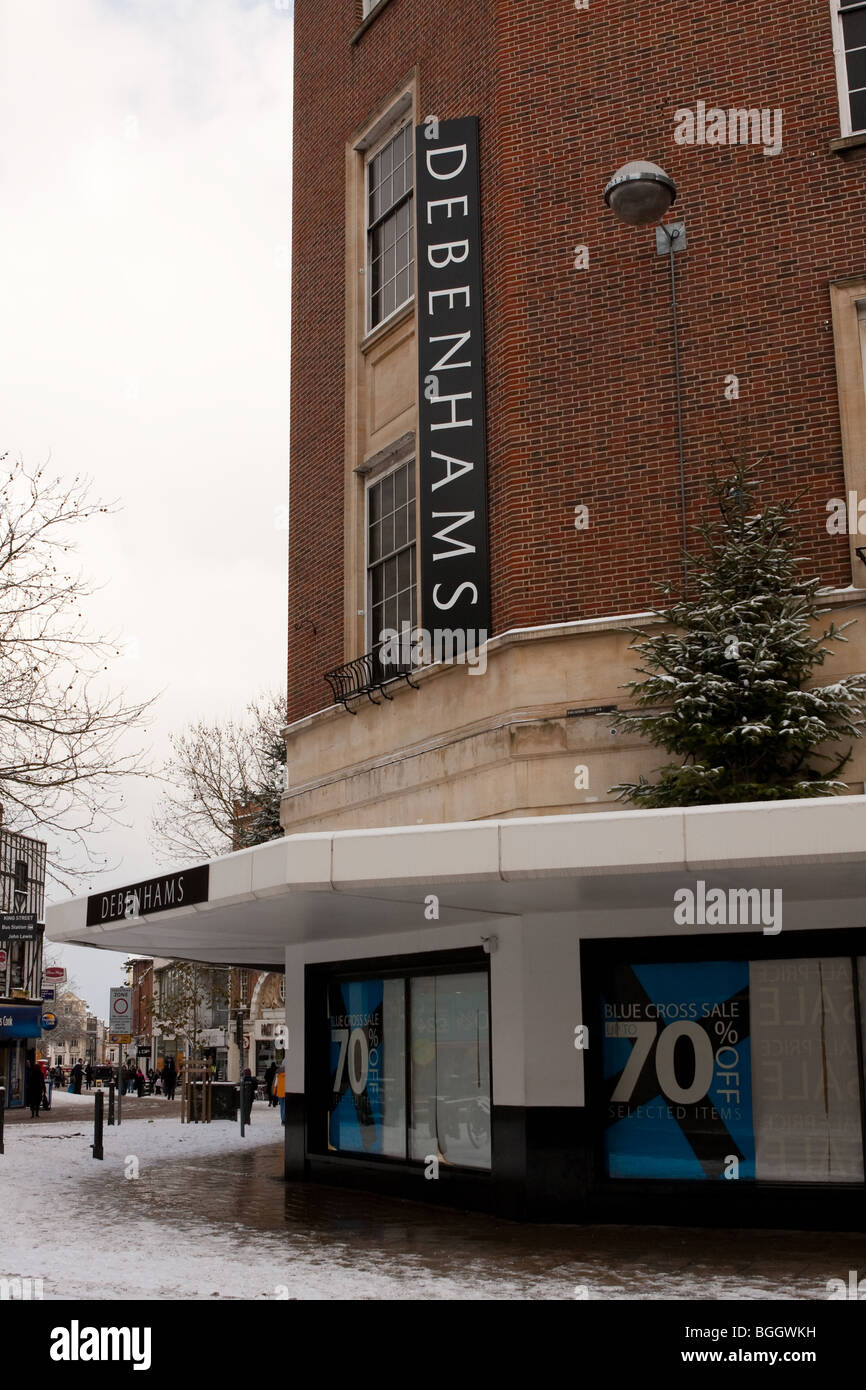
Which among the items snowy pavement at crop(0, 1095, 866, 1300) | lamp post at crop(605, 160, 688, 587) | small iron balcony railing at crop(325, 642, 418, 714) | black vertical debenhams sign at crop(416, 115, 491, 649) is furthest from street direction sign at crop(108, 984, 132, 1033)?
lamp post at crop(605, 160, 688, 587)

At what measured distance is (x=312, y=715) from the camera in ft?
56.8

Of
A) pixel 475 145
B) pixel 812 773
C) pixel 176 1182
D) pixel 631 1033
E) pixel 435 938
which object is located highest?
pixel 475 145

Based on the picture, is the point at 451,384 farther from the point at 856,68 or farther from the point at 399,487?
the point at 856,68

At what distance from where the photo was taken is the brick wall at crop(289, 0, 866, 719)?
13352mm

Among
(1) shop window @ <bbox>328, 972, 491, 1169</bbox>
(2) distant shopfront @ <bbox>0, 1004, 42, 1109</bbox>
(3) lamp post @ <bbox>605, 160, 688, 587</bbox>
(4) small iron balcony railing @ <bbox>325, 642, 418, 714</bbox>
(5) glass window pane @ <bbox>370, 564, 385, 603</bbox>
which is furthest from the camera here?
(2) distant shopfront @ <bbox>0, 1004, 42, 1109</bbox>

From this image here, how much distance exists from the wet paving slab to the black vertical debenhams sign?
583 cm

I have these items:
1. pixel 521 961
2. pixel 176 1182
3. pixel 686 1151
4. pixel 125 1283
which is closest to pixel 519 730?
pixel 521 961

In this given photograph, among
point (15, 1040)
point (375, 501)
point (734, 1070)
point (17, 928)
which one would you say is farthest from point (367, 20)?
point (15, 1040)

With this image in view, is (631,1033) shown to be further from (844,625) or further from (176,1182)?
(176,1182)

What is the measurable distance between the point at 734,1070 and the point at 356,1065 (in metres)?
5.59

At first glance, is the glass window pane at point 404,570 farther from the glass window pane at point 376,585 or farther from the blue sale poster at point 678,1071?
the blue sale poster at point 678,1071

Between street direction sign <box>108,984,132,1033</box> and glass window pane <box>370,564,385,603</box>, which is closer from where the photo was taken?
glass window pane <box>370,564,385,603</box>

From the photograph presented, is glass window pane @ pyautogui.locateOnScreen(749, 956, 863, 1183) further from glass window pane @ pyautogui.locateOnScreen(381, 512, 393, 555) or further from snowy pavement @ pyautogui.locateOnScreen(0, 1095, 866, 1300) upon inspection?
glass window pane @ pyautogui.locateOnScreen(381, 512, 393, 555)
